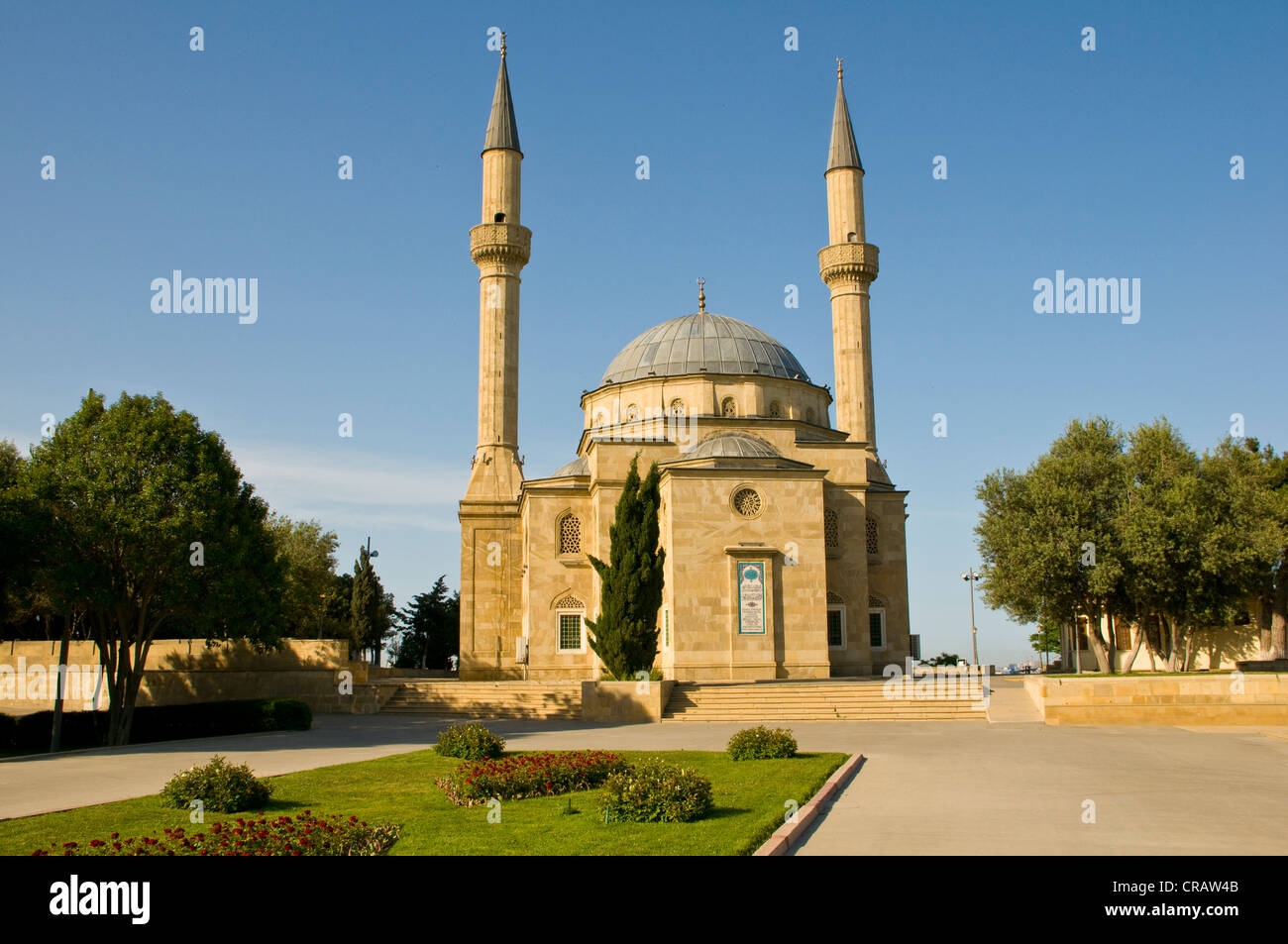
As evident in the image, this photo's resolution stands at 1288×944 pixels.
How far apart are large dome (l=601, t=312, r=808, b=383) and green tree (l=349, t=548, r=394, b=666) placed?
46.9 feet

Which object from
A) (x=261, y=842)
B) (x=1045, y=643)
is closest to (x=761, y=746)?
(x=261, y=842)

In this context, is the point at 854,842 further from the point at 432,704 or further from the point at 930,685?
the point at 432,704

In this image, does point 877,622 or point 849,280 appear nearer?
point 877,622

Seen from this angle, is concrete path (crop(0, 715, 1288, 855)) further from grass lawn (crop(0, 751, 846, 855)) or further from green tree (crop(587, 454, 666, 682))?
green tree (crop(587, 454, 666, 682))

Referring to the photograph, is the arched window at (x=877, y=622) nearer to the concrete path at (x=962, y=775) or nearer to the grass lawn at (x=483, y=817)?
the concrete path at (x=962, y=775)

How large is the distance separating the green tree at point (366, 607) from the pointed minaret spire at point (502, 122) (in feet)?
63.1

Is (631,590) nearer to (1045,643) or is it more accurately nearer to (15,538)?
(15,538)

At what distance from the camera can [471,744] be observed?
15977 millimetres

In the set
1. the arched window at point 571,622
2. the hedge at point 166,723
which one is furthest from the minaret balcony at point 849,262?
the hedge at point 166,723

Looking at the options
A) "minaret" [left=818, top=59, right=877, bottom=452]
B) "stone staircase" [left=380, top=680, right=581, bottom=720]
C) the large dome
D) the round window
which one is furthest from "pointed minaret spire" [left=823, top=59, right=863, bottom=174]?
"stone staircase" [left=380, top=680, right=581, bottom=720]

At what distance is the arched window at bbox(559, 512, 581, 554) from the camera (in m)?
36.2

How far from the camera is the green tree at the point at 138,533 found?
21.3 metres

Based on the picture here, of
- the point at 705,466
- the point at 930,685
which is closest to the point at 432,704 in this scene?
the point at 705,466

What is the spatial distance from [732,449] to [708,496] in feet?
8.14
